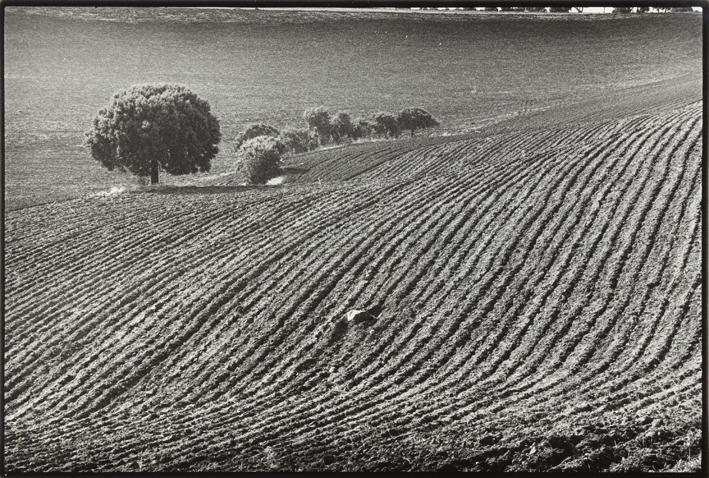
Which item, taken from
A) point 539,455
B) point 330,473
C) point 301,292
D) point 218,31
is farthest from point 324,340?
point 218,31

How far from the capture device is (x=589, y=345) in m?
4.38

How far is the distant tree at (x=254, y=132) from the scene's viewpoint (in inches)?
189

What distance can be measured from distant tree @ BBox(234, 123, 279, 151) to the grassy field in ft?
0.42

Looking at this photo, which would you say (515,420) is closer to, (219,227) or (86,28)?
(219,227)

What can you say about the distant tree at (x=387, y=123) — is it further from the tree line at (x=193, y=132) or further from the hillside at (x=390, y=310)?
the hillside at (x=390, y=310)

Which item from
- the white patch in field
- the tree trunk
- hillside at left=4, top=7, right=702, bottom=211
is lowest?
the white patch in field

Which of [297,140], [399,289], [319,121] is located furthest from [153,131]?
[399,289]

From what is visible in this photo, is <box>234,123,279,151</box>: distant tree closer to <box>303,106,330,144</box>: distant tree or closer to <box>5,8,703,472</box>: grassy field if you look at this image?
<box>5,8,703,472</box>: grassy field

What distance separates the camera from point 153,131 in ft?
16.6

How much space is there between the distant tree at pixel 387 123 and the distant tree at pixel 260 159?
0.70 m

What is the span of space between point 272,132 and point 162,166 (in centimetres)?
86

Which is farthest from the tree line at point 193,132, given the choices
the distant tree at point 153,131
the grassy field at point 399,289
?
the grassy field at point 399,289

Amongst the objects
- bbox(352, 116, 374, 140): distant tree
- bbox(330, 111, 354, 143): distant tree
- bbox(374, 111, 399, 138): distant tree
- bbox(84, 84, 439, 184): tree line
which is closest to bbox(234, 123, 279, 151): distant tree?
bbox(84, 84, 439, 184): tree line

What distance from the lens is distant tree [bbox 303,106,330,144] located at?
4859 mm
